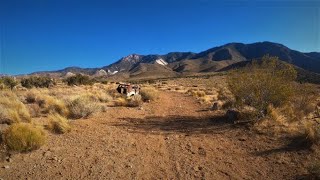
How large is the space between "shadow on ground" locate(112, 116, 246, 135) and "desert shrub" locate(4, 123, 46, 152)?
380 cm

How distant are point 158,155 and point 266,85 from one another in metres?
6.78

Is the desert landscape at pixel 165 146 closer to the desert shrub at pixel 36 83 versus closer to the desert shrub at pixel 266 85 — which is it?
the desert shrub at pixel 266 85

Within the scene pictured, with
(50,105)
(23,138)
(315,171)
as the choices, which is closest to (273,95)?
(315,171)

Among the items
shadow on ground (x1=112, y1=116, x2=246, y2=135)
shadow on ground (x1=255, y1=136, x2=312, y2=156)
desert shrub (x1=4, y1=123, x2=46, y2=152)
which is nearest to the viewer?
desert shrub (x1=4, y1=123, x2=46, y2=152)

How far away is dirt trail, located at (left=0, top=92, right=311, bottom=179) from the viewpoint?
7.44m

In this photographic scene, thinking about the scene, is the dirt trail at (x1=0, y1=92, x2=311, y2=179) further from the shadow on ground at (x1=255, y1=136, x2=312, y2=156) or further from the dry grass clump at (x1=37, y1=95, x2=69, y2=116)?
the dry grass clump at (x1=37, y1=95, x2=69, y2=116)

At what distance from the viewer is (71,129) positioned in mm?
11648

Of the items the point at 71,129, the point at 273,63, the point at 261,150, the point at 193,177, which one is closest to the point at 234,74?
the point at 273,63

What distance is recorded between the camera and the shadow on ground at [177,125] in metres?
12.1

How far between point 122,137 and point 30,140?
10.0ft

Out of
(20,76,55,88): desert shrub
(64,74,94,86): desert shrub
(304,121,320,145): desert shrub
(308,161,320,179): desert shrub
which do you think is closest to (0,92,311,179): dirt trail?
(308,161,320,179): desert shrub

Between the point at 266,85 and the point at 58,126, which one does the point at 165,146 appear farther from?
the point at 266,85

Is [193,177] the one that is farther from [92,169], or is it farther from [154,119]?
[154,119]

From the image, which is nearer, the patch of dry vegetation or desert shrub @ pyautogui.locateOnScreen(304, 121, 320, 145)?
desert shrub @ pyautogui.locateOnScreen(304, 121, 320, 145)
